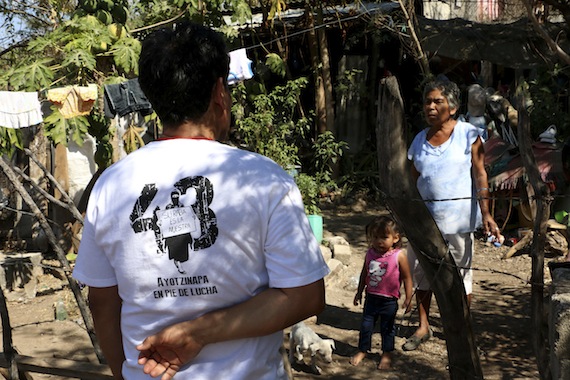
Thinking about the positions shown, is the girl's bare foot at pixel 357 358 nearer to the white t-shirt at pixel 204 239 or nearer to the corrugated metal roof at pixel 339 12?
the white t-shirt at pixel 204 239

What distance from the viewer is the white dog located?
14.0 feet

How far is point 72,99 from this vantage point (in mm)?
5480

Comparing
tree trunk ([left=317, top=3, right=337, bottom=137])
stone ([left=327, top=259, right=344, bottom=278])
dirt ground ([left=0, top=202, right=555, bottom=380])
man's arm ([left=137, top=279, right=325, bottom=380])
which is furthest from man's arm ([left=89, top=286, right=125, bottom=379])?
tree trunk ([left=317, top=3, right=337, bottom=137])

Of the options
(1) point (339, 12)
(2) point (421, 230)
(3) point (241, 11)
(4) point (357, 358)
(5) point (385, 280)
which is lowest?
(4) point (357, 358)

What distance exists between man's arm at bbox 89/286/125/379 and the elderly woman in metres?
2.86

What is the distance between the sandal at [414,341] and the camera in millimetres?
4617

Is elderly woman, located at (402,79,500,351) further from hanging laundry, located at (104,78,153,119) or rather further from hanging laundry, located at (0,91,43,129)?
hanging laundry, located at (0,91,43,129)

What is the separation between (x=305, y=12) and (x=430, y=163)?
669 centimetres

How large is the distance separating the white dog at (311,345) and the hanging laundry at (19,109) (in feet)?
9.01

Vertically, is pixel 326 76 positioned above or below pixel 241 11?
below

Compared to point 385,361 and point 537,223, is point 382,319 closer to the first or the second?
point 385,361

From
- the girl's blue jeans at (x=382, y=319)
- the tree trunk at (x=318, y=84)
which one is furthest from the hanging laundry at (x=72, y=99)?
the tree trunk at (x=318, y=84)

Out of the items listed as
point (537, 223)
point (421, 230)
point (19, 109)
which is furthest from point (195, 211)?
point (19, 109)

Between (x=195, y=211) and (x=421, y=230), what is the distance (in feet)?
4.00
